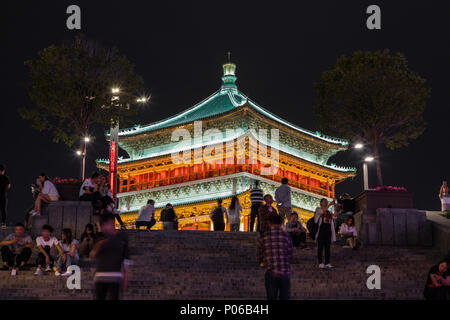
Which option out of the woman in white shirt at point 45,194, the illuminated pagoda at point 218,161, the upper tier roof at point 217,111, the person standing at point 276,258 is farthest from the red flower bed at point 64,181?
the upper tier roof at point 217,111

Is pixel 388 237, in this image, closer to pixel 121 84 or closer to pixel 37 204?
pixel 37 204

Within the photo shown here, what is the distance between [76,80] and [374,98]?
410 inches

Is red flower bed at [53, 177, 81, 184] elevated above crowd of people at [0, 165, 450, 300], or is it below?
above

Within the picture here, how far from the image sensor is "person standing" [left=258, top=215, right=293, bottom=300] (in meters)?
10.1

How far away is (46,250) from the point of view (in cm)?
1436

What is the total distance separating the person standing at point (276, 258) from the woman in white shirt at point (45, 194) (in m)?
9.20

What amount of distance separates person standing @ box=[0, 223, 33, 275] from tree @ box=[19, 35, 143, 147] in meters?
9.38

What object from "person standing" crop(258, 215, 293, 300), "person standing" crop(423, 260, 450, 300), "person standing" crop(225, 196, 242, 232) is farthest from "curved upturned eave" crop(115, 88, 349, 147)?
"person standing" crop(258, 215, 293, 300)

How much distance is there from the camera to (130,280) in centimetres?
1372

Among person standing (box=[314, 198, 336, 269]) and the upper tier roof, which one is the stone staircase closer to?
person standing (box=[314, 198, 336, 269])

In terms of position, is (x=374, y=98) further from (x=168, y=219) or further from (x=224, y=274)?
(x=224, y=274)
